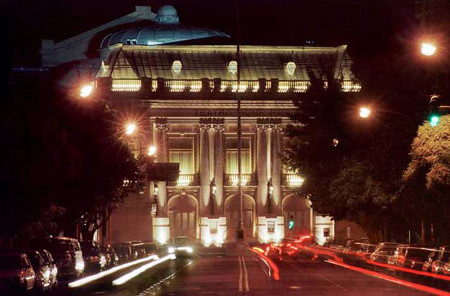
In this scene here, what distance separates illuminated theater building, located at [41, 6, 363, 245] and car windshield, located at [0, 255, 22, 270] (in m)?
90.4

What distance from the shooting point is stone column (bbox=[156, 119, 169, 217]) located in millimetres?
133625

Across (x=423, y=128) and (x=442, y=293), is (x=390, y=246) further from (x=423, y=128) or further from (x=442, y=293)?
(x=442, y=293)

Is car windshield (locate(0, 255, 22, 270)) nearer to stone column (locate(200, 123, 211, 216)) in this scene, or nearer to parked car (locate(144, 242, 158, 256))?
parked car (locate(144, 242, 158, 256))

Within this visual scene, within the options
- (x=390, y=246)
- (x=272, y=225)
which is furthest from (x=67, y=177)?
(x=272, y=225)

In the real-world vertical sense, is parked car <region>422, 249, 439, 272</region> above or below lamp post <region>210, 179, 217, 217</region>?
below

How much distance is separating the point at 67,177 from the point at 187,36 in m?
109

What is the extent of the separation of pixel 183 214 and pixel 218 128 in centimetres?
939

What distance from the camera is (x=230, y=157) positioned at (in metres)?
138

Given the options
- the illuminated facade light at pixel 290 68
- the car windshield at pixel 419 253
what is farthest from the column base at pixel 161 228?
the car windshield at pixel 419 253

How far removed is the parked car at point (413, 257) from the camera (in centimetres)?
5669

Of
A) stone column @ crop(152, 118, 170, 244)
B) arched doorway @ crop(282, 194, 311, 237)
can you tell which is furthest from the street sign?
arched doorway @ crop(282, 194, 311, 237)

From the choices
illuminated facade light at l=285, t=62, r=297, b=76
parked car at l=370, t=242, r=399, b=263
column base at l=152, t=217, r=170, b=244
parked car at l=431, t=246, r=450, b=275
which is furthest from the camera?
illuminated facade light at l=285, t=62, r=297, b=76

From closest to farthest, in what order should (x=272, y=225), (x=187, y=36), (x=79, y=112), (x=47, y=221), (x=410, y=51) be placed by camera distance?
(x=47, y=221) < (x=410, y=51) < (x=79, y=112) < (x=272, y=225) < (x=187, y=36)

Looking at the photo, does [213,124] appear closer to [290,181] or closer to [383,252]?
[290,181]
